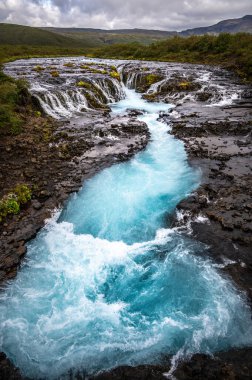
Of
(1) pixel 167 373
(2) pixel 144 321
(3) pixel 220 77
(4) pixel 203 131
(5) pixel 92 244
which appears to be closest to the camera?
(1) pixel 167 373

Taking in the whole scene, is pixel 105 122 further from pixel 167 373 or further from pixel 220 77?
pixel 220 77

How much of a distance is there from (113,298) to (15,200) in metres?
6.61

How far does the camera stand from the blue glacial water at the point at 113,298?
23.9 feet

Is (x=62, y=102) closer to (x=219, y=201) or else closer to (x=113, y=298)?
(x=219, y=201)

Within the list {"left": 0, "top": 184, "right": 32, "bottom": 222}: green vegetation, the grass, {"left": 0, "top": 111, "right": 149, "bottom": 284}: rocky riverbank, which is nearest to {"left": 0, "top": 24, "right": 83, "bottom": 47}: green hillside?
the grass

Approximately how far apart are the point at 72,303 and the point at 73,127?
1590cm

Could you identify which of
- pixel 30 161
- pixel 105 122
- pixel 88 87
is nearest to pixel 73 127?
pixel 105 122

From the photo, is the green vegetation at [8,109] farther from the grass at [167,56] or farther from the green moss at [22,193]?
the green moss at [22,193]

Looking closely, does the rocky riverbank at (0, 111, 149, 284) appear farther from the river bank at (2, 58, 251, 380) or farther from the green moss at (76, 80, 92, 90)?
the green moss at (76, 80, 92, 90)

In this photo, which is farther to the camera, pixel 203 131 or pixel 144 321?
pixel 203 131

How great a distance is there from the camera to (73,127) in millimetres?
21562

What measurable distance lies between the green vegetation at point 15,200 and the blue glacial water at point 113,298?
179 centimetres

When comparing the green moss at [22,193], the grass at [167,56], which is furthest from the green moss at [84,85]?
the green moss at [22,193]

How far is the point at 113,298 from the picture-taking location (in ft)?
28.7
